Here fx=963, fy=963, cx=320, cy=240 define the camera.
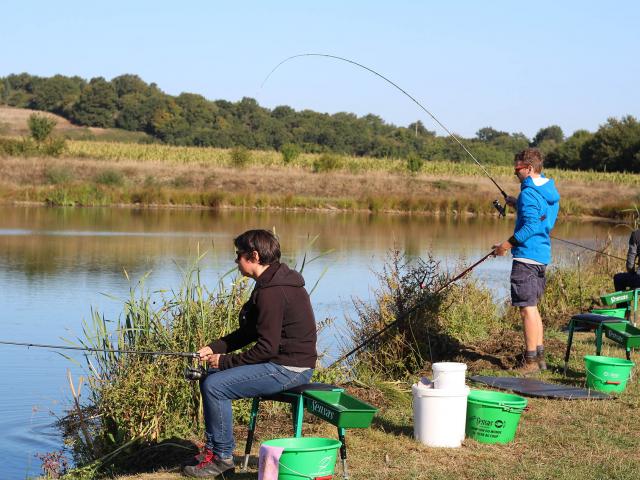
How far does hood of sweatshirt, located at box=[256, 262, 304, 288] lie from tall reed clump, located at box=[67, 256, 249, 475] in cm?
156

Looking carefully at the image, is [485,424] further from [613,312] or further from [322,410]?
[613,312]

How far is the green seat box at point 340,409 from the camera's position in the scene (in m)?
4.33

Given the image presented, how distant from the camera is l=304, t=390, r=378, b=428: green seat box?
433 centimetres

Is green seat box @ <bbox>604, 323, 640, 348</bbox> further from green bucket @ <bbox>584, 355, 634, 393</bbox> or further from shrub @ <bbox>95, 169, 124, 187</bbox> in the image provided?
shrub @ <bbox>95, 169, 124, 187</bbox>

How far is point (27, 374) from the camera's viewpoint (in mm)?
8586

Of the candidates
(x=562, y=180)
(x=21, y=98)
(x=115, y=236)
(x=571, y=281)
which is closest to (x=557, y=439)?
(x=571, y=281)

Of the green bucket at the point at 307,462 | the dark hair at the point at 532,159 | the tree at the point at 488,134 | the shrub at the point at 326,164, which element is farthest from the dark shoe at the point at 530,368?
the tree at the point at 488,134

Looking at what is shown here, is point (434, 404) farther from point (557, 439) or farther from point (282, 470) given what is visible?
point (282, 470)

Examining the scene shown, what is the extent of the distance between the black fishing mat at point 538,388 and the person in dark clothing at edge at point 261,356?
222 centimetres

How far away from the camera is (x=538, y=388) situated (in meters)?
6.60

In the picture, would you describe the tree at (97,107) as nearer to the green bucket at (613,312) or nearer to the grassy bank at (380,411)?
the grassy bank at (380,411)

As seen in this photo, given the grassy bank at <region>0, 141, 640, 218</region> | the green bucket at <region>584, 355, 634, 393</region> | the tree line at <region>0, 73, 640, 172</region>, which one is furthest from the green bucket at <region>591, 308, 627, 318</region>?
the tree line at <region>0, 73, 640, 172</region>

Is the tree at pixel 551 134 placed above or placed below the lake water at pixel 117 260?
above

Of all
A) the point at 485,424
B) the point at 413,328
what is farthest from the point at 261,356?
the point at 413,328
